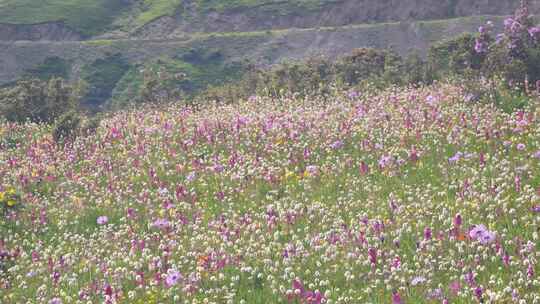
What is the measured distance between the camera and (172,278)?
8.43m

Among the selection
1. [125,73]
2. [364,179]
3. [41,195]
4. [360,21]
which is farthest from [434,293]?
[360,21]

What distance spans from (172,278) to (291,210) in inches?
98.8

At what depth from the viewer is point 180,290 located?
27.6 feet

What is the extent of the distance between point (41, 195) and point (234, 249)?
646 centimetres

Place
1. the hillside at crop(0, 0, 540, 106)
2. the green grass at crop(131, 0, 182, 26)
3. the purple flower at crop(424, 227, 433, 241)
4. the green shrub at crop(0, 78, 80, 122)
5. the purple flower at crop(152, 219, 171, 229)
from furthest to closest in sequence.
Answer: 1. the green grass at crop(131, 0, 182, 26)
2. the hillside at crop(0, 0, 540, 106)
3. the green shrub at crop(0, 78, 80, 122)
4. the purple flower at crop(152, 219, 171, 229)
5. the purple flower at crop(424, 227, 433, 241)

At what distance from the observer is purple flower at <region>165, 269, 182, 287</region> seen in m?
8.35

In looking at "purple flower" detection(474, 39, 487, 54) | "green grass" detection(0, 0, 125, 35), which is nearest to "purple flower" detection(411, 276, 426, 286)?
"purple flower" detection(474, 39, 487, 54)

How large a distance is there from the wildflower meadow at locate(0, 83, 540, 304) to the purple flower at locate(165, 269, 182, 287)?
0.03 m

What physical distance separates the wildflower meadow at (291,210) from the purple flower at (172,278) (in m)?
0.03

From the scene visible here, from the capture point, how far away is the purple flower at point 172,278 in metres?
8.35

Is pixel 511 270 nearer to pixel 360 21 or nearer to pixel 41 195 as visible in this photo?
pixel 41 195

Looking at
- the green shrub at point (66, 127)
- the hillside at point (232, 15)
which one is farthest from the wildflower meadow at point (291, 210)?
the hillside at point (232, 15)

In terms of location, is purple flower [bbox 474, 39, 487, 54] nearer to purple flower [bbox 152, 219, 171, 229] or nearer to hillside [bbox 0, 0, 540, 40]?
purple flower [bbox 152, 219, 171, 229]

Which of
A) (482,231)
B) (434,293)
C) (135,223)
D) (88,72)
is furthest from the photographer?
(88,72)
